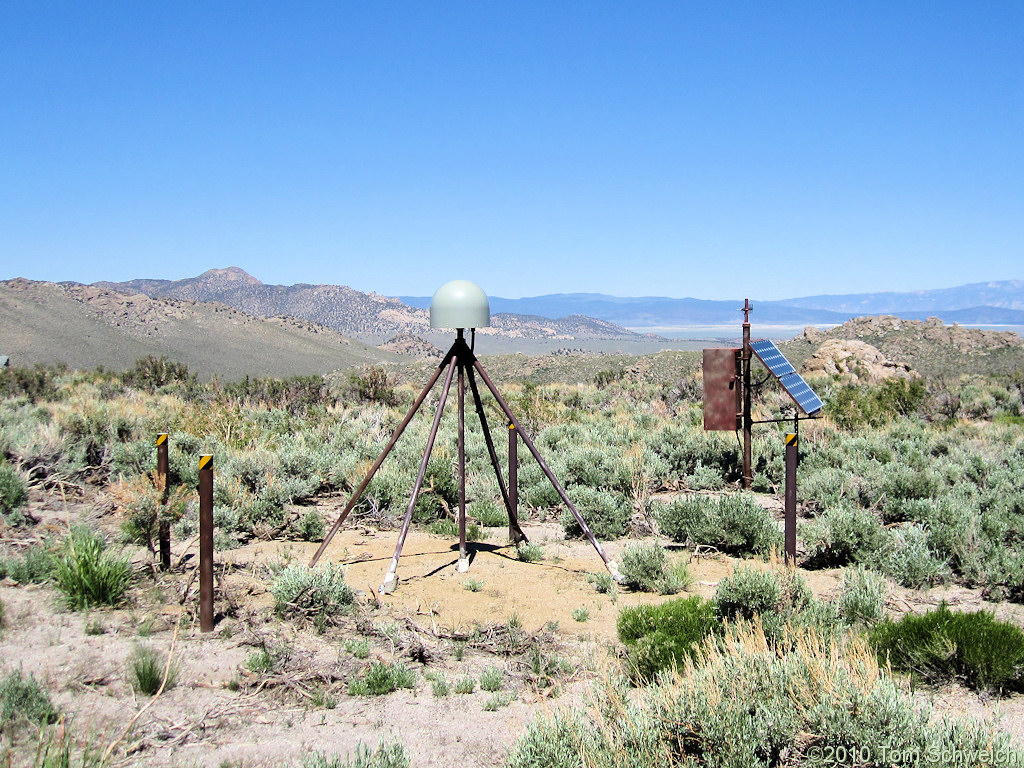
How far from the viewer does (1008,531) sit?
7.65 m

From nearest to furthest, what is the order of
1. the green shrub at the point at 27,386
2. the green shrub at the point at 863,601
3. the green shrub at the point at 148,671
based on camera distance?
the green shrub at the point at 148,671 < the green shrub at the point at 863,601 < the green shrub at the point at 27,386

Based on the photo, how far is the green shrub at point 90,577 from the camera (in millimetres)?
5770

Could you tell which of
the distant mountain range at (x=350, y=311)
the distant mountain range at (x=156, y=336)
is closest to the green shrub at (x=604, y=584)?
the distant mountain range at (x=156, y=336)

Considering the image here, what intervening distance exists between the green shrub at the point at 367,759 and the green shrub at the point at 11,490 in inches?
236

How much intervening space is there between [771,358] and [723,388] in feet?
2.58

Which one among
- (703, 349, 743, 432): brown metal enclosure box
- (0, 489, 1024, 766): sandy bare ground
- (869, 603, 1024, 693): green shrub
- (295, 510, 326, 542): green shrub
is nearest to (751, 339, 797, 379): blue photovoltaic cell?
(703, 349, 743, 432): brown metal enclosure box

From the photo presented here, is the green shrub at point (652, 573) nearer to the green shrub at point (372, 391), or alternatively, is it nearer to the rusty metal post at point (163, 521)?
the rusty metal post at point (163, 521)

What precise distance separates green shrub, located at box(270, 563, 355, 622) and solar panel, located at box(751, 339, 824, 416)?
6.28 meters

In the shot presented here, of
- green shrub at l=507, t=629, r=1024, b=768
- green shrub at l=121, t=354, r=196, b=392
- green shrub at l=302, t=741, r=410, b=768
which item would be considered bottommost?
green shrub at l=302, t=741, r=410, b=768

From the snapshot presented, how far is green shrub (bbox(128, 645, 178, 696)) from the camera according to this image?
14.9 feet

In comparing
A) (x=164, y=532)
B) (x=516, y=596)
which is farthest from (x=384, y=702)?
(x=164, y=532)

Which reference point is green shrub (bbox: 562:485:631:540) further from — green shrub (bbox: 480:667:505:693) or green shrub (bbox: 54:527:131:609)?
green shrub (bbox: 54:527:131:609)

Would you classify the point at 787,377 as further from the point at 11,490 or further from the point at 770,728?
the point at 11,490

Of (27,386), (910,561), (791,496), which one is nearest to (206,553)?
(791,496)
